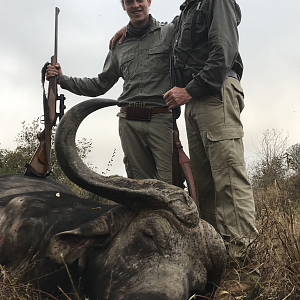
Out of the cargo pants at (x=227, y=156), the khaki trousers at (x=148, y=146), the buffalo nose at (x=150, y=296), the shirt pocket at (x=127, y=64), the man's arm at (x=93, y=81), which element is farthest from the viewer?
the man's arm at (x=93, y=81)

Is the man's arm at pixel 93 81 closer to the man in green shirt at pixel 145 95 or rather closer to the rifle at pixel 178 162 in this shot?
the man in green shirt at pixel 145 95

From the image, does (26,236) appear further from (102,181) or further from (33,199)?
(102,181)

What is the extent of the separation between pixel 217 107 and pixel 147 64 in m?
1.44

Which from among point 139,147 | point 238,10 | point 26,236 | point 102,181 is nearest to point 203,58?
point 238,10

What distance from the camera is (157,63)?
15.6 ft

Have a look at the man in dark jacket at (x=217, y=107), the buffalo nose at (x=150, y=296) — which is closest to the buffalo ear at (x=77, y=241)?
the buffalo nose at (x=150, y=296)

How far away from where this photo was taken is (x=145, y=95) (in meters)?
4.66

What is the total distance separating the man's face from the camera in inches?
188

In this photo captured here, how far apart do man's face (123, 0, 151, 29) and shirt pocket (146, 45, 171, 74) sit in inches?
17.1

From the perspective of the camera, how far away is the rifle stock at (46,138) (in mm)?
4609

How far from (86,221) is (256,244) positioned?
1572 mm

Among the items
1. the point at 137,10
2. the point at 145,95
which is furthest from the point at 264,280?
the point at 137,10

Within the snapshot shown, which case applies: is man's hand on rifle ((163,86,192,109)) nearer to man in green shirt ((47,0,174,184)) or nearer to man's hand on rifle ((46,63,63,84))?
man in green shirt ((47,0,174,184))

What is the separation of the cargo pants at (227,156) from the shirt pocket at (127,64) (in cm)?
127
